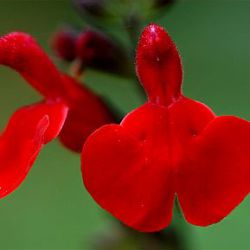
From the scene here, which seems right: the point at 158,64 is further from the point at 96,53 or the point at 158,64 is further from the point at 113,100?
the point at 113,100

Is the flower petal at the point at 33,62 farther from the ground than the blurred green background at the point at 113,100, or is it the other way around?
the flower petal at the point at 33,62

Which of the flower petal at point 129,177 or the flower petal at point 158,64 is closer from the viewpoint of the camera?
the flower petal at point 129,177

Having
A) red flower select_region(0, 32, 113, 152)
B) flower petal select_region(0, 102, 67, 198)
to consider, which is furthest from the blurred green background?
flower petal select_region(0, 102, 67, 198)

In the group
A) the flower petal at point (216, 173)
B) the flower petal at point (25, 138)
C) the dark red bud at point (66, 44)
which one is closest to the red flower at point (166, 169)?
the flower petal at point (216, 173)

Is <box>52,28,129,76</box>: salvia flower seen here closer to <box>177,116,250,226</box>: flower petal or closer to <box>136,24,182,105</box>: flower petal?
<box>136,24,182,105</box>: flower petal

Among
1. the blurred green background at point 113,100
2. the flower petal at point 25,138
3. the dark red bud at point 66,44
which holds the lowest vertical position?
the blurred green background at point 113,100

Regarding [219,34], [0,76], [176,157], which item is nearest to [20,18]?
[0,76]

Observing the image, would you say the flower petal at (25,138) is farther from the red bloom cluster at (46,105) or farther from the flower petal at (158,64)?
the flower petal at (158,64)

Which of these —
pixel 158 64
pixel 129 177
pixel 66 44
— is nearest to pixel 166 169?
pixel 129 177
